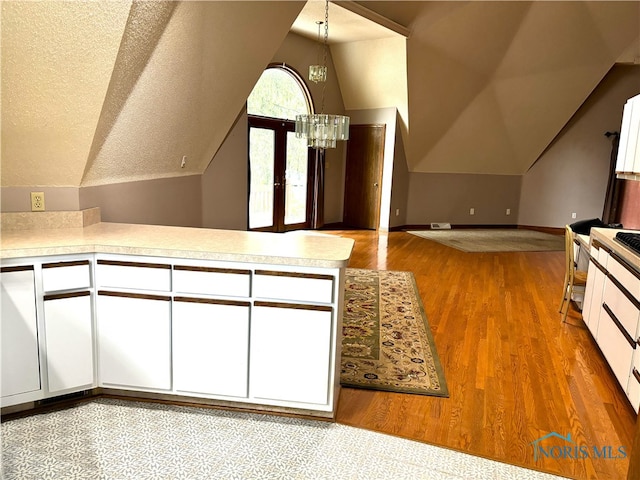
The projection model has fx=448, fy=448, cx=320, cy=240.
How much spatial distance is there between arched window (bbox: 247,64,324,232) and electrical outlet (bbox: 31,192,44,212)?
456cm

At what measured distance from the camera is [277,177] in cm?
790

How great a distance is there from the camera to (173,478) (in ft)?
6.58

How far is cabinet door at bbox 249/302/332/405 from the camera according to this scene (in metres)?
2.36

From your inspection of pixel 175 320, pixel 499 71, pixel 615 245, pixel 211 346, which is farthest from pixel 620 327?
pixel 499 71

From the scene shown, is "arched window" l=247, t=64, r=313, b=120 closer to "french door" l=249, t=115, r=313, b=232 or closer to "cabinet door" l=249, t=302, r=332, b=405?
"french door" l=249, t=115, r=313, b=232

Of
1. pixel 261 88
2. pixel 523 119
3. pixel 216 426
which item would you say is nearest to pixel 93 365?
pixel 216 426

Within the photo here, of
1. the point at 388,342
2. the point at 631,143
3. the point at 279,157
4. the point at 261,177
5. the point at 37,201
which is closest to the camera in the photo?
the point at 37,201

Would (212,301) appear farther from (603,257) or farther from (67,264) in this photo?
(603,257)

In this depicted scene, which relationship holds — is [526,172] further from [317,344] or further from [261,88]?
[317,344]

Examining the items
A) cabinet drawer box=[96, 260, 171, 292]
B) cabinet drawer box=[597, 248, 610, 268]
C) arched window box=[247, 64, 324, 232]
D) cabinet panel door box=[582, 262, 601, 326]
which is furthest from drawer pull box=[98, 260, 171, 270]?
arched window box=[247, 64, 324, 232]

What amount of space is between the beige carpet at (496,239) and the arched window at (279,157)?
2.47 m

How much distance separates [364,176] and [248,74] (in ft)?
16.9

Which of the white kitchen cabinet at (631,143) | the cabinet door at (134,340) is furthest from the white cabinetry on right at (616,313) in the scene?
the cabinet door at (134,340)
